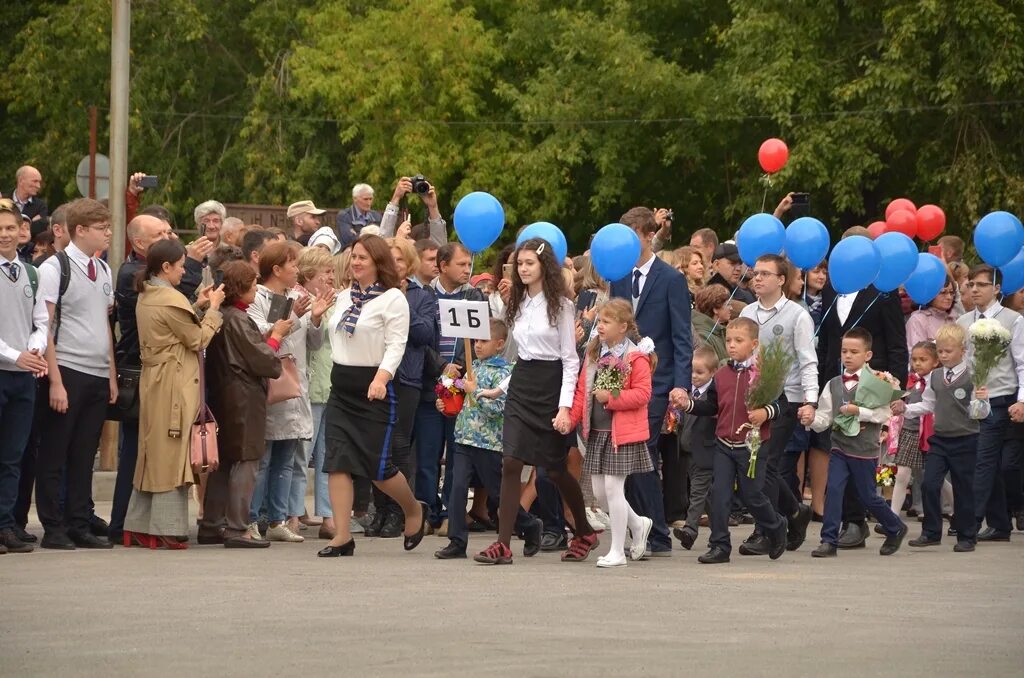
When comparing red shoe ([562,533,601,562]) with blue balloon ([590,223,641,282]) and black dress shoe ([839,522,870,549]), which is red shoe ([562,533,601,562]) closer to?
blue balloon ([590,223,641,282])

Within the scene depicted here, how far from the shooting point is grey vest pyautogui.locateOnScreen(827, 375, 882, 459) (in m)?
12.3

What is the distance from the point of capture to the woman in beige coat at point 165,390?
463 inches

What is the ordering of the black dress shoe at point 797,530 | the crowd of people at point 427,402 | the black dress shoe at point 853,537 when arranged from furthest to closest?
the black dress shoe at point 853,537 → the black dress shoe at point 797,530 → the crowd of people at point 427,402

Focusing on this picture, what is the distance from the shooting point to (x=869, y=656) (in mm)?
7832

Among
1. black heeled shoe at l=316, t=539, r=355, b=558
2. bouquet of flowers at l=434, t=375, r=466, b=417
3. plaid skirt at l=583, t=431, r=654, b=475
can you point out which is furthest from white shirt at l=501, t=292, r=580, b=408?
black heeled shoe at l=316, t=539, r=355, b=558

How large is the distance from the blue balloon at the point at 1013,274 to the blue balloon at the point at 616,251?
4.47 meters

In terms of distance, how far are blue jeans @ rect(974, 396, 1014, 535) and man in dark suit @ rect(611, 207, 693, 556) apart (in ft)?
9.80

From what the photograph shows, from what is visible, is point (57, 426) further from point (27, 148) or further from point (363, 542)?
A: point (27, 148)

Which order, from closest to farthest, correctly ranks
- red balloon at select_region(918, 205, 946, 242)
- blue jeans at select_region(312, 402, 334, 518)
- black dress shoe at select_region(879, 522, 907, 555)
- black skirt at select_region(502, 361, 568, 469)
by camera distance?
1. black skirt at select_region(502, 361, 568, 469)
2. black dress shoe at select_region(879, 522, 907, 555)
3. blue jeans at select_region(312, 402, 334, 518)
4. red balloon at select_region(918, 205, 946, 242)

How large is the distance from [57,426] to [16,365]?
2.07 feet

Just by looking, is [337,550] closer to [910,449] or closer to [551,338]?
[551,338]

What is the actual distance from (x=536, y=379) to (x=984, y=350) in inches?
152

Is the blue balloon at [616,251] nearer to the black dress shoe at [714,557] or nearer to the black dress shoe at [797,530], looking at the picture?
the black dress shoe at [714,557]

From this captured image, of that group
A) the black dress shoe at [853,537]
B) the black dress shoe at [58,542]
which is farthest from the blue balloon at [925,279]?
the black dress shoe at [58,542]
